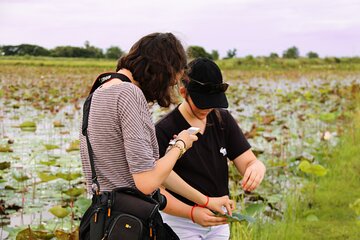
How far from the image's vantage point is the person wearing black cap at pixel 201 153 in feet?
6.61

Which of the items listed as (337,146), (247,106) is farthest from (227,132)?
(247,106)

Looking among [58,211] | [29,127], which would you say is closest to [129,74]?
[58,211]

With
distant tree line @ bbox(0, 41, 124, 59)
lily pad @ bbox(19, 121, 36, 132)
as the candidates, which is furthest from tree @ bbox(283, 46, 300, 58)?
lily pad @ bbox(19, 121, 36, 132)

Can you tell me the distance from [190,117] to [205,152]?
0.45 ft

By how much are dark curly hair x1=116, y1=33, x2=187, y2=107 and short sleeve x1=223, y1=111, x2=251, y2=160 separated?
0.50 meters

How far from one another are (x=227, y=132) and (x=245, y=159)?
0.13 metres

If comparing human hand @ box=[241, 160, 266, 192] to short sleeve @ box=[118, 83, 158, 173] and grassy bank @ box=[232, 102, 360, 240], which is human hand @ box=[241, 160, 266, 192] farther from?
grassy bank @ box=[232, 102, 360, 240]

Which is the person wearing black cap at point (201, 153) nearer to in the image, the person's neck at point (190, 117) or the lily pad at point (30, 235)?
the person's neck at point (190, 117)

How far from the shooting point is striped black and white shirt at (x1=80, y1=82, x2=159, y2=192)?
5.08ft

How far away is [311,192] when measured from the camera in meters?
4.52

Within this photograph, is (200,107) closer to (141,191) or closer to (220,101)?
(220,101)

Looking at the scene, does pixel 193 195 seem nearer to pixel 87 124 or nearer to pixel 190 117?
pixel 190 117

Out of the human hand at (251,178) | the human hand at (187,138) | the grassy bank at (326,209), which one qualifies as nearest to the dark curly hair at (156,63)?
the human hand at (187,138)

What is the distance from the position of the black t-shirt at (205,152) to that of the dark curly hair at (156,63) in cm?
35
